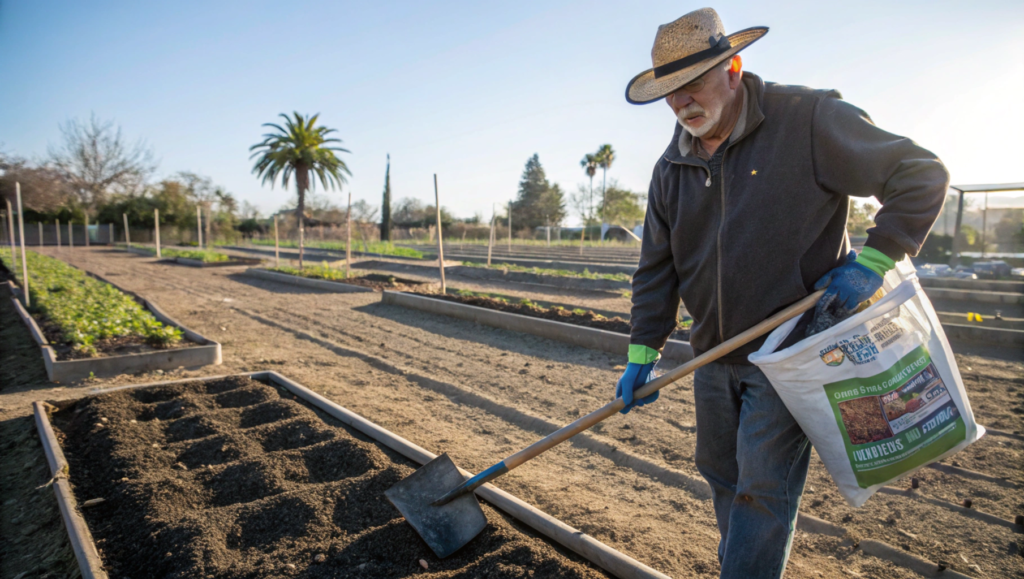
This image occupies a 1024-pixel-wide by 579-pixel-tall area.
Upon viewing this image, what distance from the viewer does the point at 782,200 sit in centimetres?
182

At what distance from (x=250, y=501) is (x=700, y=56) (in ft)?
9.44

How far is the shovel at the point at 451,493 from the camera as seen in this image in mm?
2308

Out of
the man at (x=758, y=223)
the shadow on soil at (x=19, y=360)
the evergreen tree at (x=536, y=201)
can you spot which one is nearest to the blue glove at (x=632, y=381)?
the man at (x=758, y=223)

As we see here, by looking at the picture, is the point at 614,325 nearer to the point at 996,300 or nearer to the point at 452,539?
the point at 452,539

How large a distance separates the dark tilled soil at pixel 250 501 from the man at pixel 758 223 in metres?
0.85

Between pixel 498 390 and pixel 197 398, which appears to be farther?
pixel 498 390

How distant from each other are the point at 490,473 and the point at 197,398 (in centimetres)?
289

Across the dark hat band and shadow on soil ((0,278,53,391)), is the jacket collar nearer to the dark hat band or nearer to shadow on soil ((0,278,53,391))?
the dark hat band

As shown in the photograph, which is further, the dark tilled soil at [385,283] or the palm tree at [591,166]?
the palm tree at [591,166]

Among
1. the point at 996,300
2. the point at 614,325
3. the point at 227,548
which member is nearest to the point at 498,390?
the point at 614,325

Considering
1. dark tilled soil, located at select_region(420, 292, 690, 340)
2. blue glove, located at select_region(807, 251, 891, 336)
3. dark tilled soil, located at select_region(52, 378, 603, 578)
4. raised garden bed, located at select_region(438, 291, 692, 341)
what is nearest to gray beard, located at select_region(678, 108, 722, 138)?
blue glove, located at select_region(807, 251, 891, 336)

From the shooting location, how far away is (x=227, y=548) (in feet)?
7.91

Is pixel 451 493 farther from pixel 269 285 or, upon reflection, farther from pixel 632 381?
pixel 269 285

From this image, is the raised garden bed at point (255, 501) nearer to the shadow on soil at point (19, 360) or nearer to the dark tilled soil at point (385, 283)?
the shadow on soil at point (19, 360)
